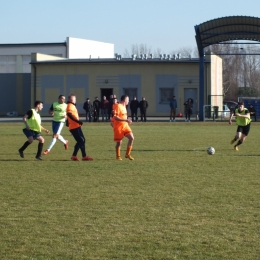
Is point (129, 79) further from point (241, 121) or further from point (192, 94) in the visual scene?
point (241, 121)

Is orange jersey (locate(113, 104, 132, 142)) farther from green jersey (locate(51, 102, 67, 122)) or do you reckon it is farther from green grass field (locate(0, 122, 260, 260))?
green jersey (locate(51, 102, 67, 122))

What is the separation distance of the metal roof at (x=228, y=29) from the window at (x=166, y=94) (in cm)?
1460

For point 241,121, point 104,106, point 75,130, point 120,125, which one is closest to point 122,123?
point 120,125

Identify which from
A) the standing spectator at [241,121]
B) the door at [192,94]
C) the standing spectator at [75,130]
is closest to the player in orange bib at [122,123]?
the standing spectator at [75,130]

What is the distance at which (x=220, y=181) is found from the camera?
12.8m

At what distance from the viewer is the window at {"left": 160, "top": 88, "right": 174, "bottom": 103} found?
57.2 m

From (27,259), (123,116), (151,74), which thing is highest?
(151,74)

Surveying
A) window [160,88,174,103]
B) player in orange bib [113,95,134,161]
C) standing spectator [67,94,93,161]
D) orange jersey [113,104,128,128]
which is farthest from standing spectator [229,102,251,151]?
window [160,88,174,103]

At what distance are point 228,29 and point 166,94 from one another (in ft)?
56.9

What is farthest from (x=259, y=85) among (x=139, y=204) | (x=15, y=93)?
(x=139, y=204)

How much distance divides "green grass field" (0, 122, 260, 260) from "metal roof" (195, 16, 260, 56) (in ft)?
76.3

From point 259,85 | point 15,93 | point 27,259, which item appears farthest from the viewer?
point 259,85

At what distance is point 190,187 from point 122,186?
3.96ft

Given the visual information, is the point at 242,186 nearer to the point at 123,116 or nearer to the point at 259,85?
the point at 123,116
